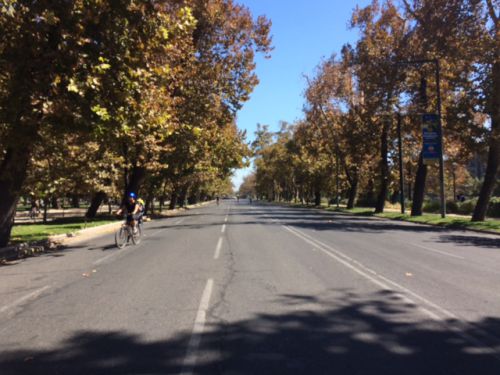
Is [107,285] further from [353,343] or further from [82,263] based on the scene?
[353,343]

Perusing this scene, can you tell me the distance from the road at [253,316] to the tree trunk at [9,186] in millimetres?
3521

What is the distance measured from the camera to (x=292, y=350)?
4965 mm

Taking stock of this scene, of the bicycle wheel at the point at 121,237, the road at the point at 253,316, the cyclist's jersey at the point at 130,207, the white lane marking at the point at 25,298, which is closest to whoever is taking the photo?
the road at the point at 253,316

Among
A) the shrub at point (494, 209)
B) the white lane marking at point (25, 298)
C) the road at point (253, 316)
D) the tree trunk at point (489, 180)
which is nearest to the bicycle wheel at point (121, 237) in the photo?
the road at point (253, 316)

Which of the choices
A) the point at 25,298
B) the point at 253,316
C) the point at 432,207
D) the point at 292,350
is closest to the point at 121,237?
the point at 25,298

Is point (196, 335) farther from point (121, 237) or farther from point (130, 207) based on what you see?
point (130, 207)

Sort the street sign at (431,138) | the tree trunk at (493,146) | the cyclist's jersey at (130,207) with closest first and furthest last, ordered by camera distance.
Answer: the cyclist's jersey at (130,207), the tree trunk at (493,146), the street sign at (431,138)

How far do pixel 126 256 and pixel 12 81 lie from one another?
539 centimetres

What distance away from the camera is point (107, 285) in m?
8.57

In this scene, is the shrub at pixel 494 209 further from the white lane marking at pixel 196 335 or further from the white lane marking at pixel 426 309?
the white lane marking at pixel 196 335

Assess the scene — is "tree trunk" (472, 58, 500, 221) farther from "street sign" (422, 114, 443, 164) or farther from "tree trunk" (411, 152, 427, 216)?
"tree trunk" (411, 152, 427, 216)

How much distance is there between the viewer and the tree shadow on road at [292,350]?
4484 mm

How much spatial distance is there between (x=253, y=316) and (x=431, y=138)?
2439 cm

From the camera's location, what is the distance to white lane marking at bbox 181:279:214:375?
4.53m
